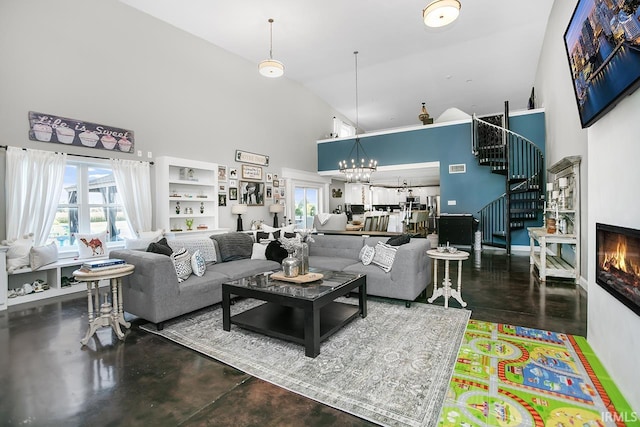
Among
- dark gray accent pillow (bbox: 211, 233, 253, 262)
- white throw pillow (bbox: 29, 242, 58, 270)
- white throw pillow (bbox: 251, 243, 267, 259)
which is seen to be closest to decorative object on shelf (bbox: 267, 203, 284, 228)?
dark gray accent pillow (bbox: 211, 233, 253, 262)

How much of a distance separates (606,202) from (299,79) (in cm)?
827

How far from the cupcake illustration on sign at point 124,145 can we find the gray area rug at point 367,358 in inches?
134

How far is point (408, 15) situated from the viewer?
230 inches

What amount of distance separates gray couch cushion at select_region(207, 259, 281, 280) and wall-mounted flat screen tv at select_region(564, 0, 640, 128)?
376 centimetres

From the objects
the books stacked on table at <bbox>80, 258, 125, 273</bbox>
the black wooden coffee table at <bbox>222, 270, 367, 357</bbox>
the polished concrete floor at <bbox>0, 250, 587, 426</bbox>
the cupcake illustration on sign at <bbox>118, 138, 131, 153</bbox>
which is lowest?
the polished concrete floor at <bbox>0, 250, 587, 426</bbox>

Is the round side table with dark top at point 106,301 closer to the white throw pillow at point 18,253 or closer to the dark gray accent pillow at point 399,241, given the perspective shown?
the white throw pillow at point 18,253

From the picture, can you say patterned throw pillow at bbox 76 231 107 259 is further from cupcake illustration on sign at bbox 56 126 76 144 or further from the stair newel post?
the stair newel post

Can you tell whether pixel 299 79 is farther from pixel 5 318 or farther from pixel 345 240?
pixel 5 318

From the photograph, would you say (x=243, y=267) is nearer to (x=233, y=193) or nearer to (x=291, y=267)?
(x=291, y=267)

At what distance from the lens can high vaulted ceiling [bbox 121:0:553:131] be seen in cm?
559

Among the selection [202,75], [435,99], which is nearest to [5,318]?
[202,75]

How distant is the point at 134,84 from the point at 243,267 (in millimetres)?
3957

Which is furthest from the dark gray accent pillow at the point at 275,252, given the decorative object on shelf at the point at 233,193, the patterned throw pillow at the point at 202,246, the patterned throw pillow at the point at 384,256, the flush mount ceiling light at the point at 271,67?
the flush mount ceiling light at the point at 271,67

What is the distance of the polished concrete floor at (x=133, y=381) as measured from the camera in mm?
1775
